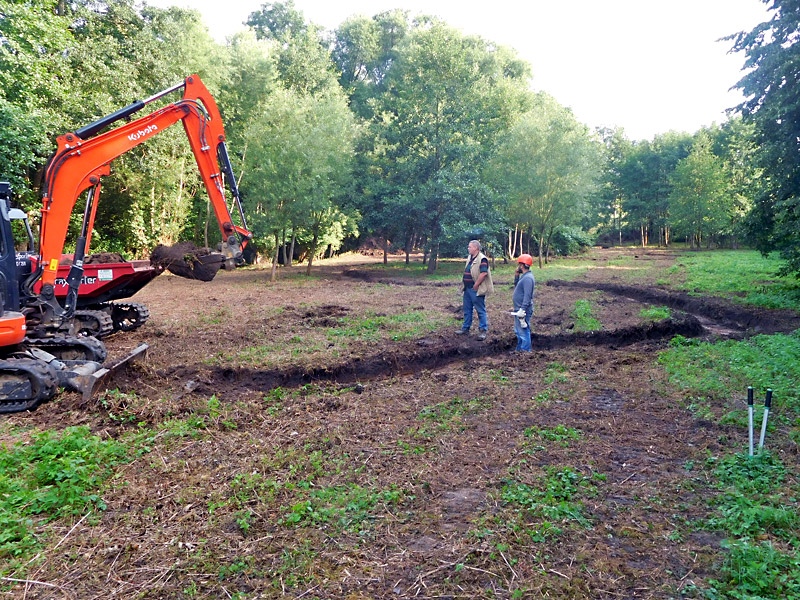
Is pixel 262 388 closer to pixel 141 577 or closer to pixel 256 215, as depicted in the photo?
pixel 141 577

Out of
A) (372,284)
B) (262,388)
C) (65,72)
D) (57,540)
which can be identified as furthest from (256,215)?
(57,540)

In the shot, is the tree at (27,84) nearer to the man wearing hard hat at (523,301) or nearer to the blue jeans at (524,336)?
the man wearing hard hat at (523,301)

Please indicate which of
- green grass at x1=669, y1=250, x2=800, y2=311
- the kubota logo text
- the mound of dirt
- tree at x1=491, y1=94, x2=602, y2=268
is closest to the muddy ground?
the mound of dirt

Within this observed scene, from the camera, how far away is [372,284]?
22.4 m

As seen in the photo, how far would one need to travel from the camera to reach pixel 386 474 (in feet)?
16.5

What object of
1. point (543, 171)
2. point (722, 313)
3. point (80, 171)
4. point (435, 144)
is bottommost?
point (722, 313)

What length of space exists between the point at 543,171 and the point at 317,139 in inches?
504

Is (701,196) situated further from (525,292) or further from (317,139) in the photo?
(525,292)

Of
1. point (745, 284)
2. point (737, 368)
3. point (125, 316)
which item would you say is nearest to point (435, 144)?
point (745, 284)

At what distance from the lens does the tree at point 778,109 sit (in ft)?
41.0

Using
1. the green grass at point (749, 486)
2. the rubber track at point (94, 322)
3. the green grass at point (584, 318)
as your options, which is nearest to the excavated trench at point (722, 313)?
the green grass at point (584, 318)

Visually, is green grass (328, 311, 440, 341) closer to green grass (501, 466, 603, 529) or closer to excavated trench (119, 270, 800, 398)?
excavated trench (119, 270, 800, 398)

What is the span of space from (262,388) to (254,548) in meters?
4.43

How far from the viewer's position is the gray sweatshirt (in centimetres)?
961
